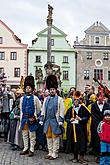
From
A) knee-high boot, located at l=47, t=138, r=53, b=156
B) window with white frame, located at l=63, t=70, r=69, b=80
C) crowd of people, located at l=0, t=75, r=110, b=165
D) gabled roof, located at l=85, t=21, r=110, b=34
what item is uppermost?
gabled roof, located at l=85, t=21, r=110, b=34

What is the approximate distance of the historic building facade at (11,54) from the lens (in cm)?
5006

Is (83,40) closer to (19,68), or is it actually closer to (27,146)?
(19,68)

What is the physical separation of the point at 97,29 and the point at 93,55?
3.50m

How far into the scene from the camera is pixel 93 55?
173 ft

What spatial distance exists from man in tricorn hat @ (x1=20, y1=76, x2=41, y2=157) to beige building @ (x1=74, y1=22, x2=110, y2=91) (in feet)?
138

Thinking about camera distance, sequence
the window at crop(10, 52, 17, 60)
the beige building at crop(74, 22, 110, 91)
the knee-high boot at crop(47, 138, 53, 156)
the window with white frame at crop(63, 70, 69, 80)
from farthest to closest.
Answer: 1. the beige building at crop(74, 22, 110, 91)
2. the window with white frame at crop(63, 70, 69, 80)
3. the window at crop(10, 52, 17, 60)
4. the knee-high boot at crop(47, 138, 53, 156)

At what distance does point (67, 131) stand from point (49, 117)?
568mm

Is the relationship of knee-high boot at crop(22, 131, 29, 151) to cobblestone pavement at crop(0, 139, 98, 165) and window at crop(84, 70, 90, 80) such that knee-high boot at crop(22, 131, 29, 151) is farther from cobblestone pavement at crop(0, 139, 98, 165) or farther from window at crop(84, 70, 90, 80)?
window at crop(84, 70, 90, 80)

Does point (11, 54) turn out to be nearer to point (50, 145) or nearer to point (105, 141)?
point (50, 145)

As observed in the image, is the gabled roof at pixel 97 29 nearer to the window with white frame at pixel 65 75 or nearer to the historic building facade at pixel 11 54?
the window with white frame at pixel 65 75

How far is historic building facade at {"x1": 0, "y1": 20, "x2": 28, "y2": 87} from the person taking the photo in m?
50.1

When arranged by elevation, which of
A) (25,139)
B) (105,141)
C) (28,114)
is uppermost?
(28,114)

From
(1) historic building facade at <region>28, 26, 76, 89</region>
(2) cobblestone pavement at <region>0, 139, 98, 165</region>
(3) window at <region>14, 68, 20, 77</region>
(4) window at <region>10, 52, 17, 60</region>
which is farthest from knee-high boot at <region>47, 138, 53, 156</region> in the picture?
(1) historic building facade at <region>28, 26, 76, 89</region>

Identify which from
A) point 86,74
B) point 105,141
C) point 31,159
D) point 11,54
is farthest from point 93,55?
point 105,141
